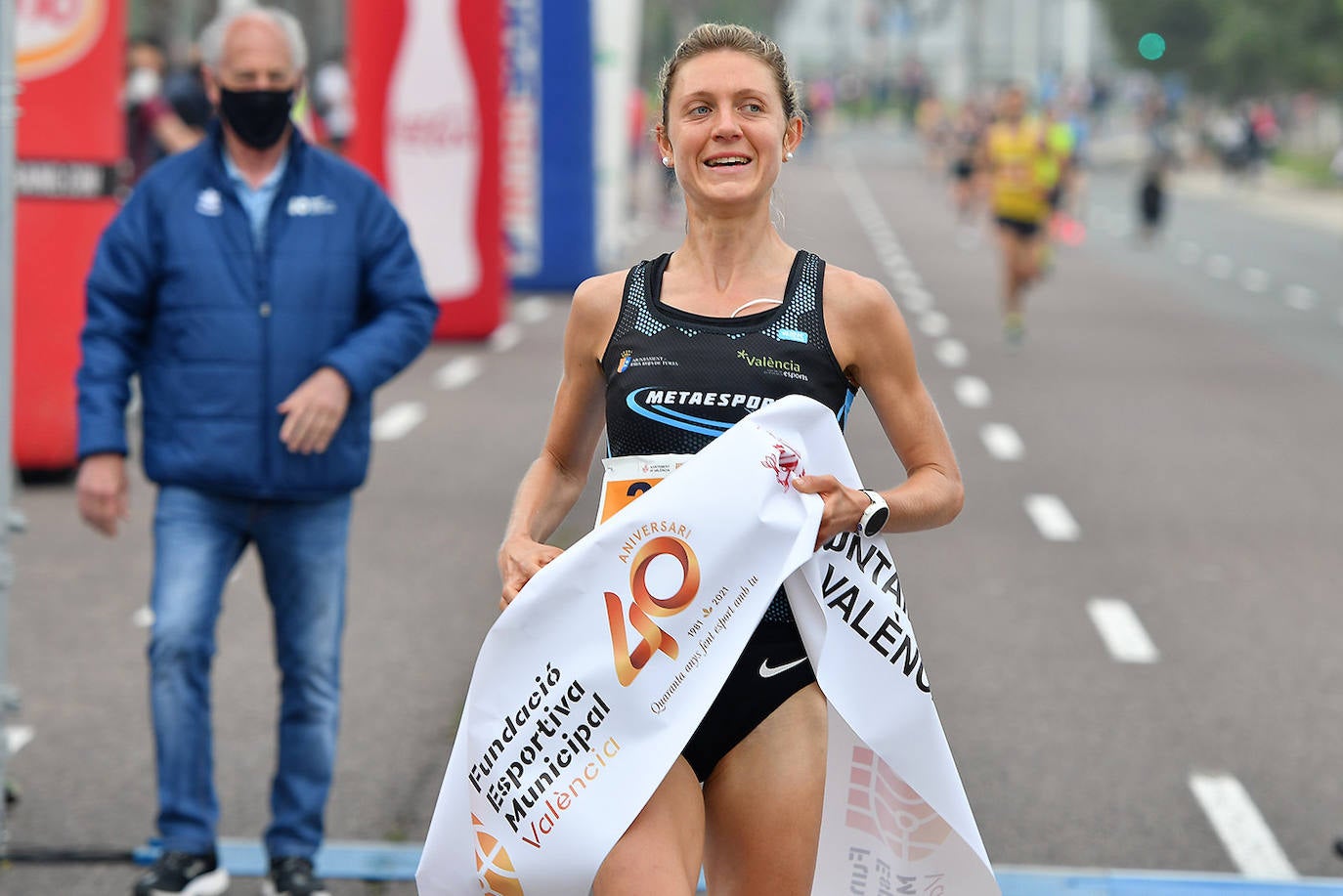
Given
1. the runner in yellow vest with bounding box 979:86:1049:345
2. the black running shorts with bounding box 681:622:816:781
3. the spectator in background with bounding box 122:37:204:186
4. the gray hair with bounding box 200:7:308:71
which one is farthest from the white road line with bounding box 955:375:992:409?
the black running shorts with bounding box 681:622:816:781

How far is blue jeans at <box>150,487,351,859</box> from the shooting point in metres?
4.95

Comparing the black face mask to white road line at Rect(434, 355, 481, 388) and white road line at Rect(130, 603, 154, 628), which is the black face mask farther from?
white road line at Rect(434, 355, 481, 388)

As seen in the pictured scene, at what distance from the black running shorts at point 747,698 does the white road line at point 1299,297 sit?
19744 millimetres

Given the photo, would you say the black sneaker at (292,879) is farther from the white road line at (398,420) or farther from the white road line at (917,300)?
the white road line at (917,300)

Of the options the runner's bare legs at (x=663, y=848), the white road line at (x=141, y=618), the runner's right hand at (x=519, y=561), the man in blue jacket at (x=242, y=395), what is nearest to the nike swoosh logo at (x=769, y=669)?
the runner's bare legs at (x=663, y=848)

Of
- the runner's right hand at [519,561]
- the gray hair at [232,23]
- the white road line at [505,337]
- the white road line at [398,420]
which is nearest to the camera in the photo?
the runner's right hand at [519,561]

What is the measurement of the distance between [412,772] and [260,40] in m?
2.20

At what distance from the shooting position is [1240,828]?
588cm

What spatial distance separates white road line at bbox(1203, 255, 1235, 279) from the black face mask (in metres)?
22.2

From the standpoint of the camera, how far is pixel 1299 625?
841cm

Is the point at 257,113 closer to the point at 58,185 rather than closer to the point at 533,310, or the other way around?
the point at 58,185

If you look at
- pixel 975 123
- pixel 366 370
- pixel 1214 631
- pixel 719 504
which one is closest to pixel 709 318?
pixel 719 504

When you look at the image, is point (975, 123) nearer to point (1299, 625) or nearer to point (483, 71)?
point (483, 71)

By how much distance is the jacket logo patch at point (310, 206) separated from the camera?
5.11 meters
